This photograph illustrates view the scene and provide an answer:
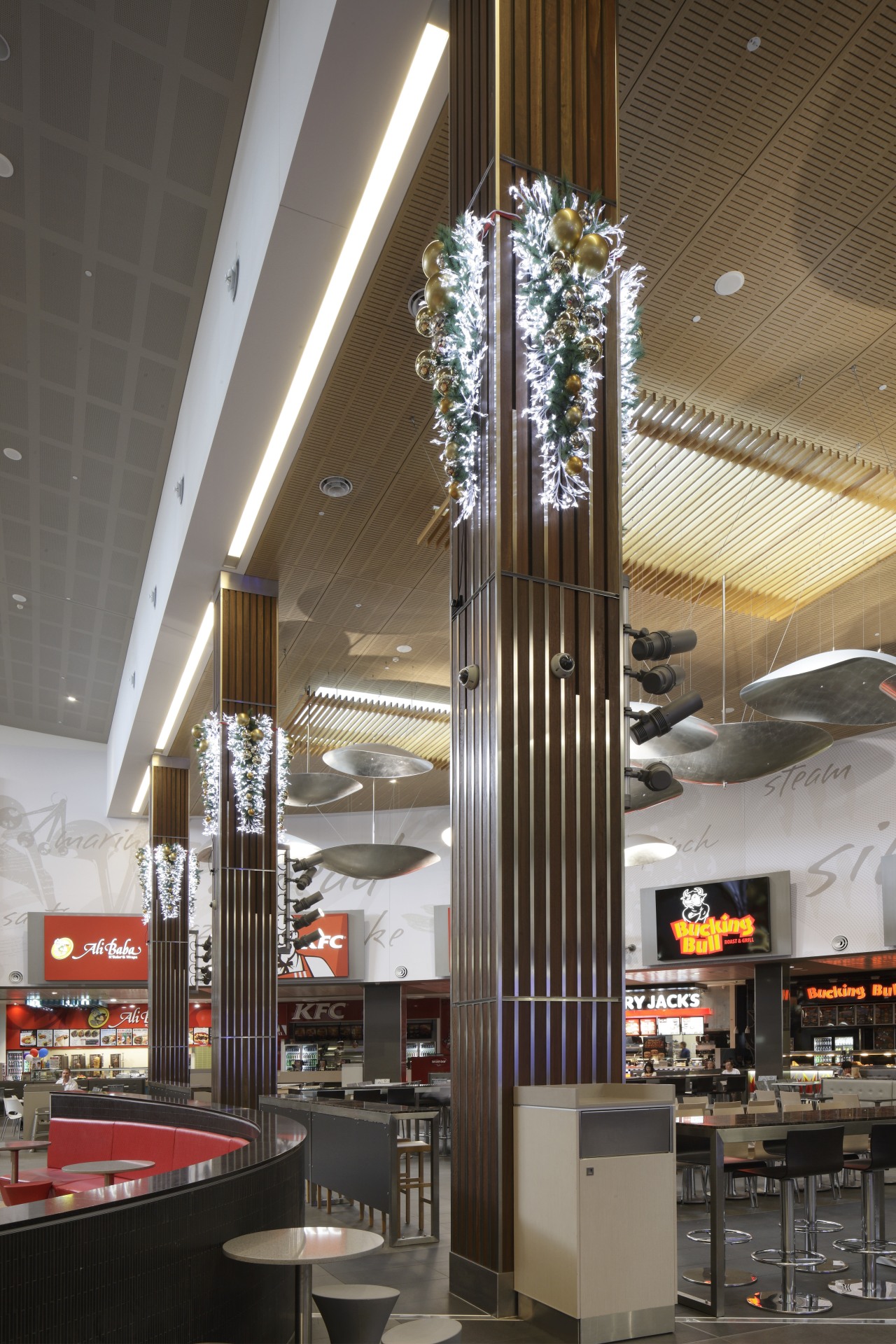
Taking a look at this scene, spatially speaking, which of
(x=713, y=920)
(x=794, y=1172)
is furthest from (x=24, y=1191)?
(x=713, y=920)

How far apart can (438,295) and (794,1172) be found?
15.3 feet

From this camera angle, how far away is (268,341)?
28.4 ft

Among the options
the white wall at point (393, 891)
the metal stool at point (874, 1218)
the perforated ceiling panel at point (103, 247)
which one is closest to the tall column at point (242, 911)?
the perforated ceiling panel at point (103, 247)

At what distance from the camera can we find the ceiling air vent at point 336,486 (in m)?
10.7

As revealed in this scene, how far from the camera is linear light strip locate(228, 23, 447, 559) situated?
255 inches

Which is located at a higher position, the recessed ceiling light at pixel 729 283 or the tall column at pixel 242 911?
the recessed ceiling light at pixel 729 283

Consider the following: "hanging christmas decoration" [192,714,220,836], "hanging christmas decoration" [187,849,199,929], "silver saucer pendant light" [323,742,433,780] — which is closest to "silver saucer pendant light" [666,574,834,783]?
"silver saucer pendant light" [323,742,433,780]

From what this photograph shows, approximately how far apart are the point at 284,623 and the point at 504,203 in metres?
9.61

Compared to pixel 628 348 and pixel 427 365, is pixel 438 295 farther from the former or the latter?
pixel 628 348

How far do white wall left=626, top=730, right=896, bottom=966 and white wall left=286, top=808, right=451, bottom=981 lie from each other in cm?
521

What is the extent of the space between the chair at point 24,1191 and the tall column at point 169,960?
1090 cm

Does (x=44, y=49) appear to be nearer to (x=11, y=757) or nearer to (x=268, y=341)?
(x=268, y=341)

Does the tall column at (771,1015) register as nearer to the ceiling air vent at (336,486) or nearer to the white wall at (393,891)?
the white wall at (393,891)

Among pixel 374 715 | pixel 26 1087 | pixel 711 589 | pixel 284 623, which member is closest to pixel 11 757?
pixel 26 1087
